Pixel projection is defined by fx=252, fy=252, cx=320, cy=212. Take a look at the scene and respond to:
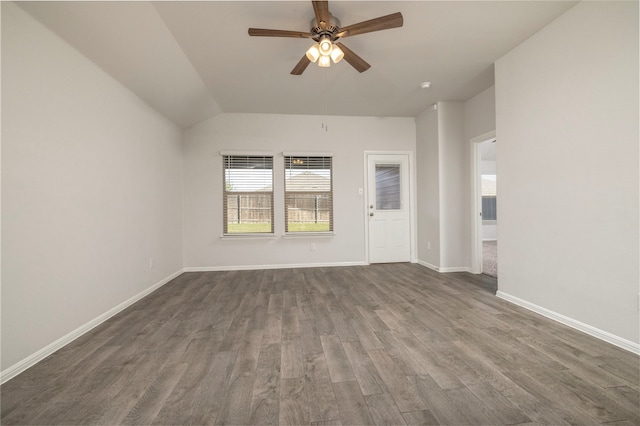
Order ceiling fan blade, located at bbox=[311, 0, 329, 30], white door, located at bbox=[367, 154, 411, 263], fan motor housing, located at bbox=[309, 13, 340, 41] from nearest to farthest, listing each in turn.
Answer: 1. ceiling fan blade, located at bbox=[311, 0, 329, 30]
2. fan motor housing, located at bbox=[309, 13, 340, 41]
3. white door, located at bbox=[367, 154, 411, 263]

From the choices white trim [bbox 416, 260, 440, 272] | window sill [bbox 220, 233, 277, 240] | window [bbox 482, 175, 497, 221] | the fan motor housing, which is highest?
the fan motor housing

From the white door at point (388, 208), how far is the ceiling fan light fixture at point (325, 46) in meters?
2.72

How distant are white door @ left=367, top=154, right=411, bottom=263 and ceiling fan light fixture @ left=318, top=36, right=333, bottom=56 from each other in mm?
2717

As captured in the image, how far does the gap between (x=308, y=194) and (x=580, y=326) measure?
369cm

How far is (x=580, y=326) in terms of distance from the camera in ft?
6.89

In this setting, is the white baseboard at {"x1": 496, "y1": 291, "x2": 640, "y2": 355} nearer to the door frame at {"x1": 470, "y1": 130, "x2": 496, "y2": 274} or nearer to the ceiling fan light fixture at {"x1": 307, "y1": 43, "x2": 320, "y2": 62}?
the door frame at {"x1": 470, "y1": 130, "x2": 496, "y2": 274}

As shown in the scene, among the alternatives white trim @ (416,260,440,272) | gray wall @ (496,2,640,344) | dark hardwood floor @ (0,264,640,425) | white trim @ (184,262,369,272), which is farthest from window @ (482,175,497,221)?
dark hardwood floor @ (0,264,640,425)

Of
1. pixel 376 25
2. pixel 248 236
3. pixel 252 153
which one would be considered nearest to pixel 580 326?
pixel 376 25

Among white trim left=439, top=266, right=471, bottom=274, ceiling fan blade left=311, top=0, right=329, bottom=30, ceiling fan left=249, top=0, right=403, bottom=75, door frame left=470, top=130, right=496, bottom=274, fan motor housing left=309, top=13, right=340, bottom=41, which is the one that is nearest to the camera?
ceiling fan blade left=311, top=0, right=329, bottom=30

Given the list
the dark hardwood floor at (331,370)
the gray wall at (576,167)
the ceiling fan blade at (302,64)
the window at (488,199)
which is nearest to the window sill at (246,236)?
the dark hardwood floor at (331,370)

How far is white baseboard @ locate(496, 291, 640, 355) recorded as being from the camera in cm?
180

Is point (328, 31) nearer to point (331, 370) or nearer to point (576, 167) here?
point (576, 167)

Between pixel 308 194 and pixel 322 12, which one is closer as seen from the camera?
pixel 322 12

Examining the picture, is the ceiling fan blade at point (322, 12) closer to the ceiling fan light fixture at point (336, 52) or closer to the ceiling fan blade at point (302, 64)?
the ceiling fan light fixture at point (336, 52)
